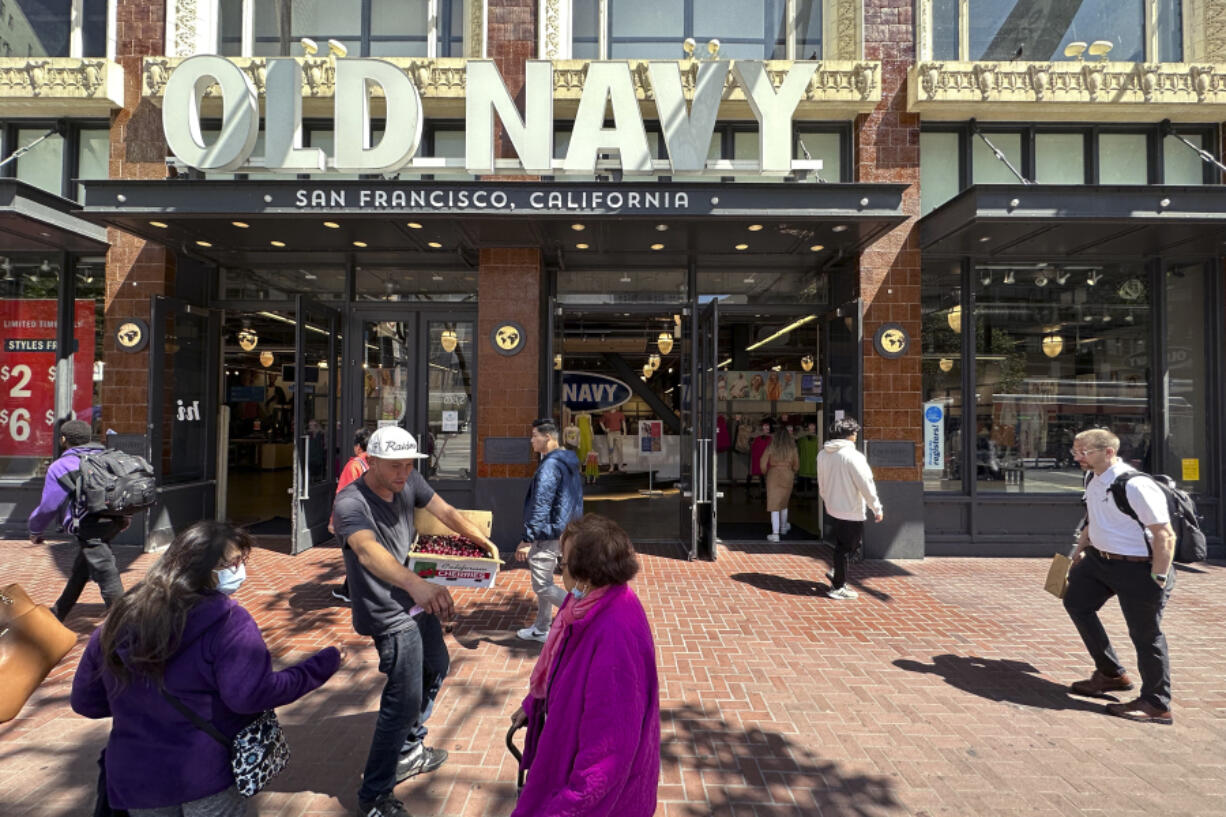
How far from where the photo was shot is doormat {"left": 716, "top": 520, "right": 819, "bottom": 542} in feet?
29.8

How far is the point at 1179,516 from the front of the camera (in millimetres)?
4004

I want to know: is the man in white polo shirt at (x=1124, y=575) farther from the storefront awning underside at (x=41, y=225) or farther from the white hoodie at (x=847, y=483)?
the storefront awning underside at (x=41, y=225)

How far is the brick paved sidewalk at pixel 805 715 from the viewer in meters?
3.11

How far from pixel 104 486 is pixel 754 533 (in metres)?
8.04

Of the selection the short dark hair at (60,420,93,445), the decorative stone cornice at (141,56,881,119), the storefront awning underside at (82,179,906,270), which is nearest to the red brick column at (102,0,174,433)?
the decorative stone cornice at (141,56,881,119)

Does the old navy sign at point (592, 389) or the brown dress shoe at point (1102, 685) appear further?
the old navy sign at point (592, 389)

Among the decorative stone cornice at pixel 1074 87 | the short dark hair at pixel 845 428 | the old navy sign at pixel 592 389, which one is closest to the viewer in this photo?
the short dark hair at pixel 845 428

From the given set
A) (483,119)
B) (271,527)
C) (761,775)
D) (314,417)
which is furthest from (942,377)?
(271,527)

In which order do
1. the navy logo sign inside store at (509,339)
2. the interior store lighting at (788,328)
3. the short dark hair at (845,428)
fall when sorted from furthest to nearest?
1. the interior store lighting at (788,328)
2. the navy logo sign inside store at (509,339)
3. the short dark hair at (845,428)

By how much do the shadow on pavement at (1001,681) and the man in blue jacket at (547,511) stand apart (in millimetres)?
2839

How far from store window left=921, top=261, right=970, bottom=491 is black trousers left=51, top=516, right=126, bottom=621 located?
9.12m

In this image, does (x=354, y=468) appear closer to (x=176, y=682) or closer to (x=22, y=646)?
(x=22, y=646)

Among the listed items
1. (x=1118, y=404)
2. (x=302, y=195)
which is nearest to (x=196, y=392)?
(x=302, y=195)

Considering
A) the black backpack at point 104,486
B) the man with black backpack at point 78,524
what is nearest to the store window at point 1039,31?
the black backpack at point 104,486
